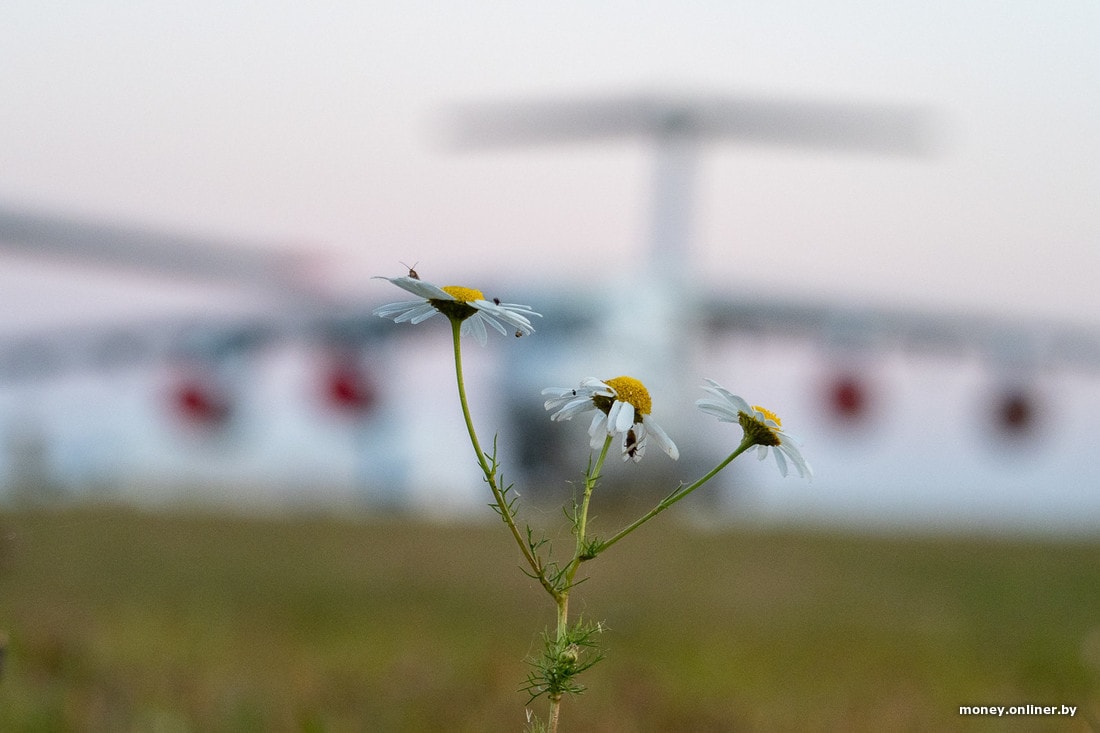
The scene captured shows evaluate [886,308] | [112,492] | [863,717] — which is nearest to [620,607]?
[863,717]

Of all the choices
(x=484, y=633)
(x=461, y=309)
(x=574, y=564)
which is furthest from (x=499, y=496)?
(x=484, y=633)

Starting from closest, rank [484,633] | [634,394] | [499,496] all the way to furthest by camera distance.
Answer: [499,496] → [634,394] → [484,633]

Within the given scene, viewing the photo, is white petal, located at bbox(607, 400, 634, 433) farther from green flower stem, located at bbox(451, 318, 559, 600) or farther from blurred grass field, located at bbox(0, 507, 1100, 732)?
blurred grass field, located at bbox(0, 507, 1100, 732)

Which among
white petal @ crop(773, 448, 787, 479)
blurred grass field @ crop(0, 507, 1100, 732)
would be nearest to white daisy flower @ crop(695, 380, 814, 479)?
white petal @ crop(773, 448, 787, 479)

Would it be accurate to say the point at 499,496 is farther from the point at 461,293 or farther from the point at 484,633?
the point at 484,633

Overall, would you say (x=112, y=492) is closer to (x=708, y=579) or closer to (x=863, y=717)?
(x=708, y=579)

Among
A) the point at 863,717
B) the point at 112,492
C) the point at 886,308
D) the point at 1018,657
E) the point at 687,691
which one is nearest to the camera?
the point at 863,717
